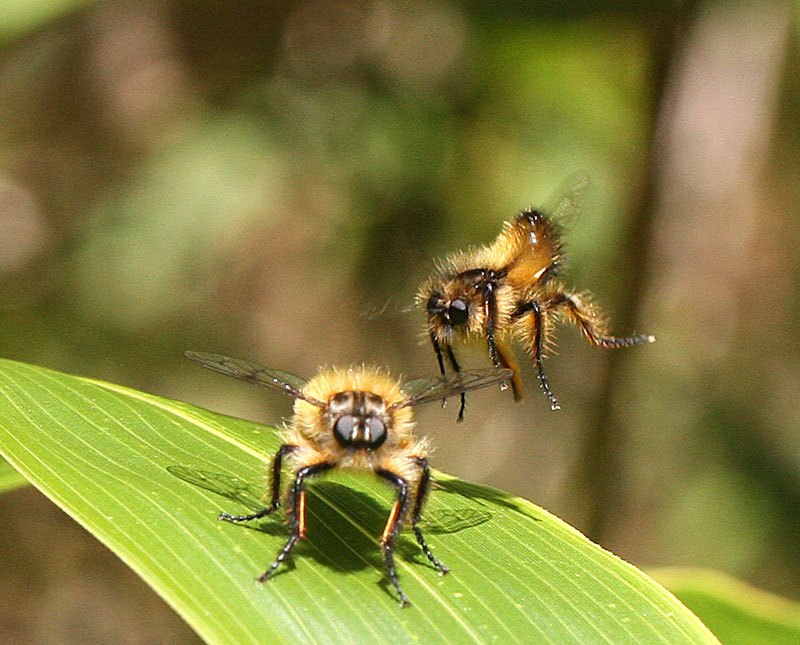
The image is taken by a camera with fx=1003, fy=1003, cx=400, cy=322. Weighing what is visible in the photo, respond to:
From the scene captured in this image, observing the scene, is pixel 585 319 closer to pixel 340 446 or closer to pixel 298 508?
pixel 340 446

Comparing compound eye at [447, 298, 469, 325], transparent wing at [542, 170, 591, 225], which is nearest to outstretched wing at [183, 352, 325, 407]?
compound eye at [447, 298, 469, 325]

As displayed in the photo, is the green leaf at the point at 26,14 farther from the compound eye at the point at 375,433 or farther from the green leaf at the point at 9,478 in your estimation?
the compound eye at the point at 375,433

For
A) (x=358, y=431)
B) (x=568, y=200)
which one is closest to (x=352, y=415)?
(x=358, y=431)

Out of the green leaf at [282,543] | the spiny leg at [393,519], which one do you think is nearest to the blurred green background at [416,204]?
the green leaf at [282,543]

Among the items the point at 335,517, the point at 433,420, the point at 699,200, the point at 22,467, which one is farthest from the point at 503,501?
the point at 433,420

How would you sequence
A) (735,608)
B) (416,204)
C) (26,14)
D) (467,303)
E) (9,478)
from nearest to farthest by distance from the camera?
(9,478)
(467,303)
(735,608)
(26,14)
(416,204)
